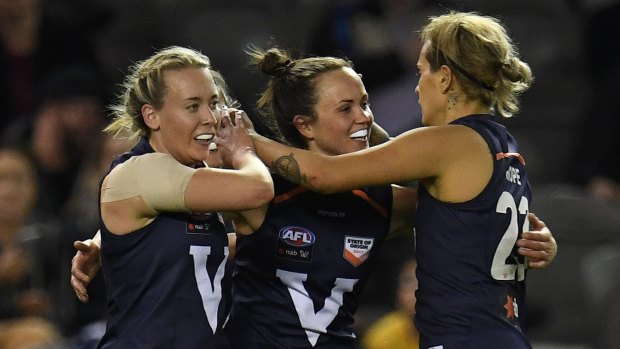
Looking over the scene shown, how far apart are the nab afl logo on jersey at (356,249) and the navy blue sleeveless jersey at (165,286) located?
0.54 meters

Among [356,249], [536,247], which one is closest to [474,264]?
[536,247]

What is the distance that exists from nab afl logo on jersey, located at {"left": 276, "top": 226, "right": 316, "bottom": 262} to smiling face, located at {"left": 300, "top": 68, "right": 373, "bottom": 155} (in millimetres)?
352

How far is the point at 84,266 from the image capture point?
474 centimetres

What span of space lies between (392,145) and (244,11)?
5.57 meters

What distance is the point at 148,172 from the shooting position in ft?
14.4

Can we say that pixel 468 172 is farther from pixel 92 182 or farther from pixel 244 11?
pixel 244 11

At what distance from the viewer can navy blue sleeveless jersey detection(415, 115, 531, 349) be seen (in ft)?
14.9

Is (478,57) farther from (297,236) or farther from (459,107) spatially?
(297,236)

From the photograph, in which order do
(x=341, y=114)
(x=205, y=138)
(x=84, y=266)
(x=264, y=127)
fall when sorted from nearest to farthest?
(x=205, y=138)
(x=84, y=266)
(x=341, y=114)
(x=264, y=127)

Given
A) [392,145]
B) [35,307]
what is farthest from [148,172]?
[35,307]

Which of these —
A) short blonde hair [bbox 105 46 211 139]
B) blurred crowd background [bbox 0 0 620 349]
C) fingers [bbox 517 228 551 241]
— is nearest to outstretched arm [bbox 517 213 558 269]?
fingers [bbox 517 228 551 241]

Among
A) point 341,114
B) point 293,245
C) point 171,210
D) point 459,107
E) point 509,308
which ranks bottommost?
point 509,308

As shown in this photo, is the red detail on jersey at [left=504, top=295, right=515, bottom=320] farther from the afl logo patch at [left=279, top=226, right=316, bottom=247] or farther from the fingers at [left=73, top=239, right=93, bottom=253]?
the fingers at [left=73, top=239, right=93, bottom=253]

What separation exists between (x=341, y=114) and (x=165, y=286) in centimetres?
95
